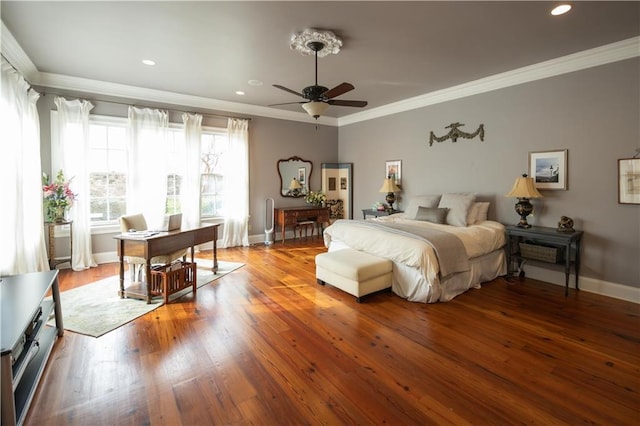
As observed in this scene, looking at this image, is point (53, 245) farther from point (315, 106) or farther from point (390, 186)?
point (390, 186)

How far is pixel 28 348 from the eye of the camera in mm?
1969

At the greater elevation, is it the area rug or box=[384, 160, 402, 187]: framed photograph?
box=[384, 160, 402, 187]: framed photograph

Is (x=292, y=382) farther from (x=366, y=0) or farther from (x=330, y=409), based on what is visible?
(x=366, y=0)

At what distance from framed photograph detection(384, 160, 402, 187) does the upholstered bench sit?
8.90 feet

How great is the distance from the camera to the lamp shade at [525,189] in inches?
150

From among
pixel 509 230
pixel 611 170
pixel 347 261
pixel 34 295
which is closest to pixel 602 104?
pixel 611 170

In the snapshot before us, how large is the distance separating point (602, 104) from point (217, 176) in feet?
19.5

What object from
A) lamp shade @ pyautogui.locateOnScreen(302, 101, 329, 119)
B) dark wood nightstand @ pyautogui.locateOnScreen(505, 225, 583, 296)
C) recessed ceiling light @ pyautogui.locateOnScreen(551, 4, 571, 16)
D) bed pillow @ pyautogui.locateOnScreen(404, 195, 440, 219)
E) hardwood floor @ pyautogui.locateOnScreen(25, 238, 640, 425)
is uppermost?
recessed ceiling light @ pyautogui.locateOnScreen(551, 4, 571, 16)

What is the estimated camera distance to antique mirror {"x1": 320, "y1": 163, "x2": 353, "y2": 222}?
23.7 feet

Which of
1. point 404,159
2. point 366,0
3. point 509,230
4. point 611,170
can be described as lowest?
point 509,230

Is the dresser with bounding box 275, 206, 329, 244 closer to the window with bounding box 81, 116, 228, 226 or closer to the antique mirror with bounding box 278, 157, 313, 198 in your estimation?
the antique mirror with bounding box 278, 157, 313, 198

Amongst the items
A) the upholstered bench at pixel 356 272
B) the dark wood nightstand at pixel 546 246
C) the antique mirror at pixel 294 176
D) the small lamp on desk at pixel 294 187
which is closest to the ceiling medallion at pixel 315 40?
the upholstered bench at pixel 356 272

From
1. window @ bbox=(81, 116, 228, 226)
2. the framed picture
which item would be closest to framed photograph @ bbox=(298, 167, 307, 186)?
window @ bbox=(81, 116, 228, 226)

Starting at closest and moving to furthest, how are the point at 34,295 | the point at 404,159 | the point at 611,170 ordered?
the point at 34,295 < the point at 611,170 < the point at 404,159
